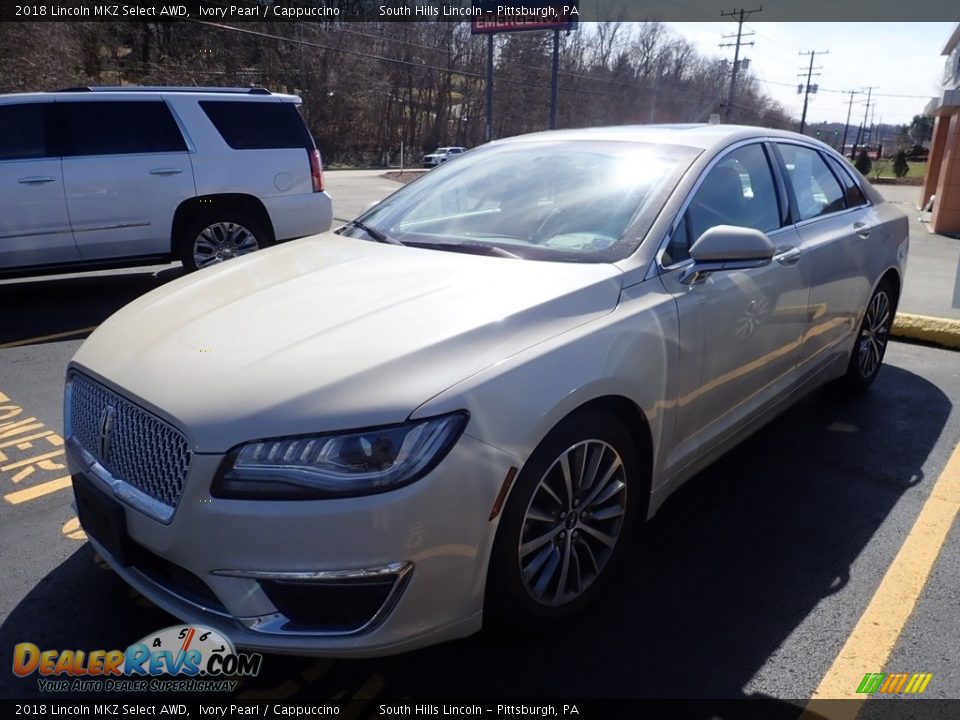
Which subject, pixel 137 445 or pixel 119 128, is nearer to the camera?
pixel 137 445

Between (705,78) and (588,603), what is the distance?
86.6 metres

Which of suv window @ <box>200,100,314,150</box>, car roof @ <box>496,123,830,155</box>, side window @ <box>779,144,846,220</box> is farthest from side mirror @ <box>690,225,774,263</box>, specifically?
suv window @ <box>200,100,314,150</box>

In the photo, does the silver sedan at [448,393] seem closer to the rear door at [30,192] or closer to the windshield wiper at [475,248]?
the windshield wiper at [475,248]

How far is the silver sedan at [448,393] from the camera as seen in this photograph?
1.88 m

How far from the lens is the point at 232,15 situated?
46.9 metres

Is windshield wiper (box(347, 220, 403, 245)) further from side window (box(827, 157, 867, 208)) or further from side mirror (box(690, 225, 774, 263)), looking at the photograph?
side window (box(827, 157, 867, 208))

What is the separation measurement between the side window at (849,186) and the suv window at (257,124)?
5291 mm

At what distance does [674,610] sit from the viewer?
263cm

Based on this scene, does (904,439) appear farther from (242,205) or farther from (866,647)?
(242,205)

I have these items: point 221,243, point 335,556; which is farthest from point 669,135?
point 221,243

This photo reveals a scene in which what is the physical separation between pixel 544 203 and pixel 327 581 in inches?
74.3

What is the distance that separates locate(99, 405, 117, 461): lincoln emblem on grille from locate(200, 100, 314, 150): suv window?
5.75 metres

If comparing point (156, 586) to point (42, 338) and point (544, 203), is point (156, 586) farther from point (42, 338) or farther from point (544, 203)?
point (42, 338)

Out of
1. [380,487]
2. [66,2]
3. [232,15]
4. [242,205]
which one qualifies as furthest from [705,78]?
[380,487]
